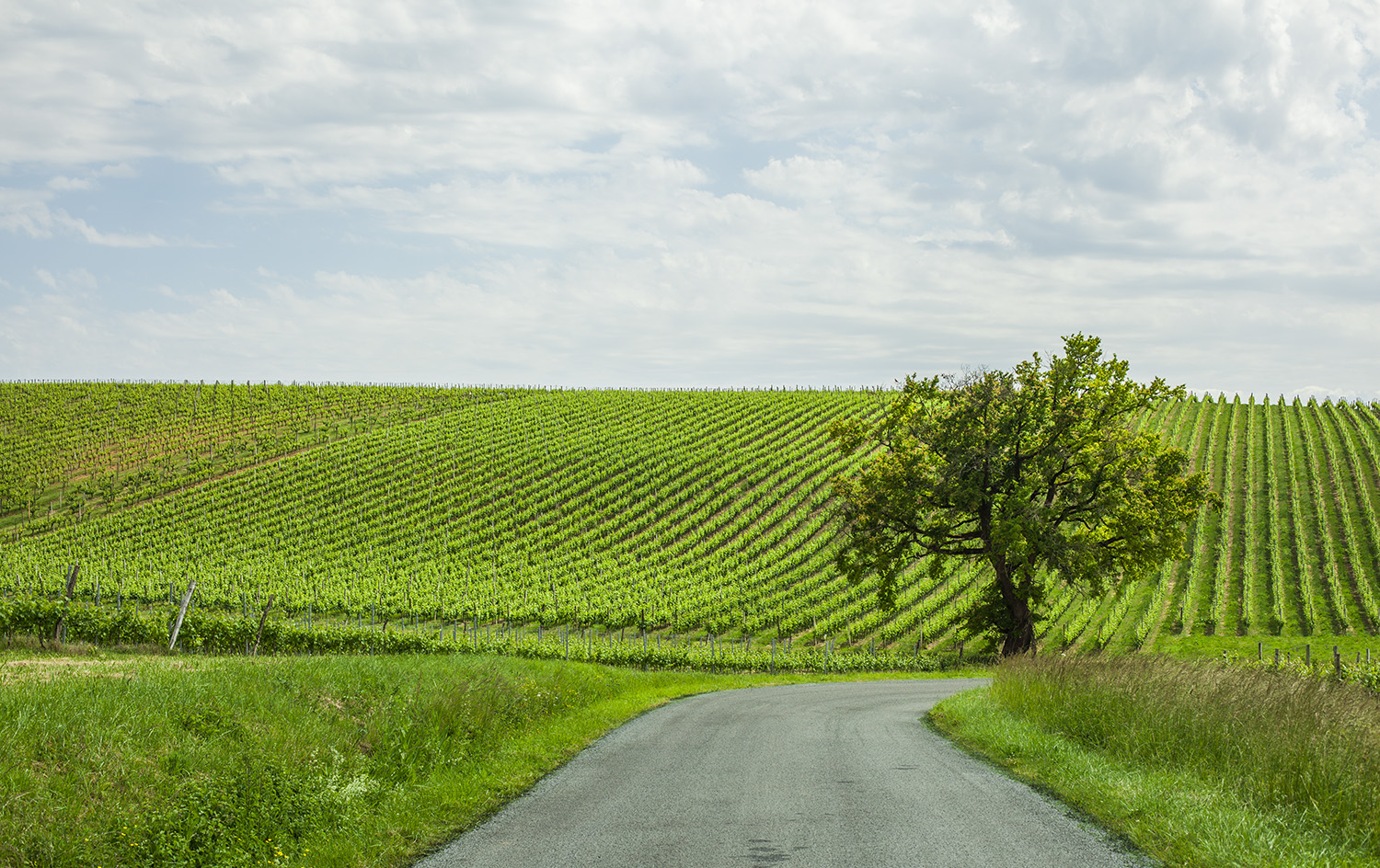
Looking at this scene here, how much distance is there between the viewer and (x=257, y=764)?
833cm

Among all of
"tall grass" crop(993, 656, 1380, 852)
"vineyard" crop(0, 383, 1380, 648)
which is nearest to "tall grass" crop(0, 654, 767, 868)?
"tall grass" crop(993, 656, 1380, 852)

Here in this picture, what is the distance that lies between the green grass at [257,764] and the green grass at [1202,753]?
5968 mm

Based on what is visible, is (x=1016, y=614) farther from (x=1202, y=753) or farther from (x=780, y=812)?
(x=780, y=812)

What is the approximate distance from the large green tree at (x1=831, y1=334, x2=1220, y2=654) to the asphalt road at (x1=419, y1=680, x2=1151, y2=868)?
19.6 meters

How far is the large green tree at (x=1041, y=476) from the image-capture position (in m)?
31.3

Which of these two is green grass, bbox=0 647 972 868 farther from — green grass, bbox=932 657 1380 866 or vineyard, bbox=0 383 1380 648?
vineyard, bbox=0 383 1380 648

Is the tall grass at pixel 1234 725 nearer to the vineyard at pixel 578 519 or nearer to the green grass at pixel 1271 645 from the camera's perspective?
the vineyard at pixel 578 519

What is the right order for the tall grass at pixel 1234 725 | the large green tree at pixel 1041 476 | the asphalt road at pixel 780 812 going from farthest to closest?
the large green tree at pixel 1041 476 < the tall grass at pixel 1234 725 < the asphalt road at pixel 780 812

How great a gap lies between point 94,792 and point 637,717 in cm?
1067

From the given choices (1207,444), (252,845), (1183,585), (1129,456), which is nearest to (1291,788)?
(252,845)

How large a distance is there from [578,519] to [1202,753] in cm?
5747

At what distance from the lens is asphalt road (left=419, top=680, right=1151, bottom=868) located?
23.9 feet

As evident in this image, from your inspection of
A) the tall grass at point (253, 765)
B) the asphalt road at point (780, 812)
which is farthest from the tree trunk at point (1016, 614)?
the tall grass at point (253, 765)

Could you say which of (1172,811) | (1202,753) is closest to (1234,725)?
(1202,753)
